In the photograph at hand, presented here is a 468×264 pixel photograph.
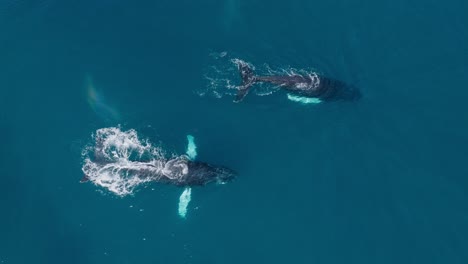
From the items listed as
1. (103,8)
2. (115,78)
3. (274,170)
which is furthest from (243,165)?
(103,8)

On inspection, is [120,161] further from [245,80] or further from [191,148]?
[245,80]

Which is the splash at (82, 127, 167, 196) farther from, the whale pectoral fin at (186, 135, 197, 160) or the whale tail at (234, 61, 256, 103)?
the whale tail at (234, 61, 256, 103)

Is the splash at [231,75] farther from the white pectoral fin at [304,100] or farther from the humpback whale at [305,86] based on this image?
the white pectoral fin at [304,100]

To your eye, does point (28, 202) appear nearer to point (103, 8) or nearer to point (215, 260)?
point (215, 260)

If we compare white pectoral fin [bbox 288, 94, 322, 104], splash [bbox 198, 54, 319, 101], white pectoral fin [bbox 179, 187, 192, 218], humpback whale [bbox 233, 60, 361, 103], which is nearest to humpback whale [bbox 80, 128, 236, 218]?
white pectoral fin [bbox 179, 187, 192, 218]

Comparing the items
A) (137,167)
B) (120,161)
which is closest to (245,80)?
(137,167)

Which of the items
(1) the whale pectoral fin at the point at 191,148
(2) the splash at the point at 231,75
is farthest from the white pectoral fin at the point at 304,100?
(1) the whale pectoral fin at the point at 191,148
